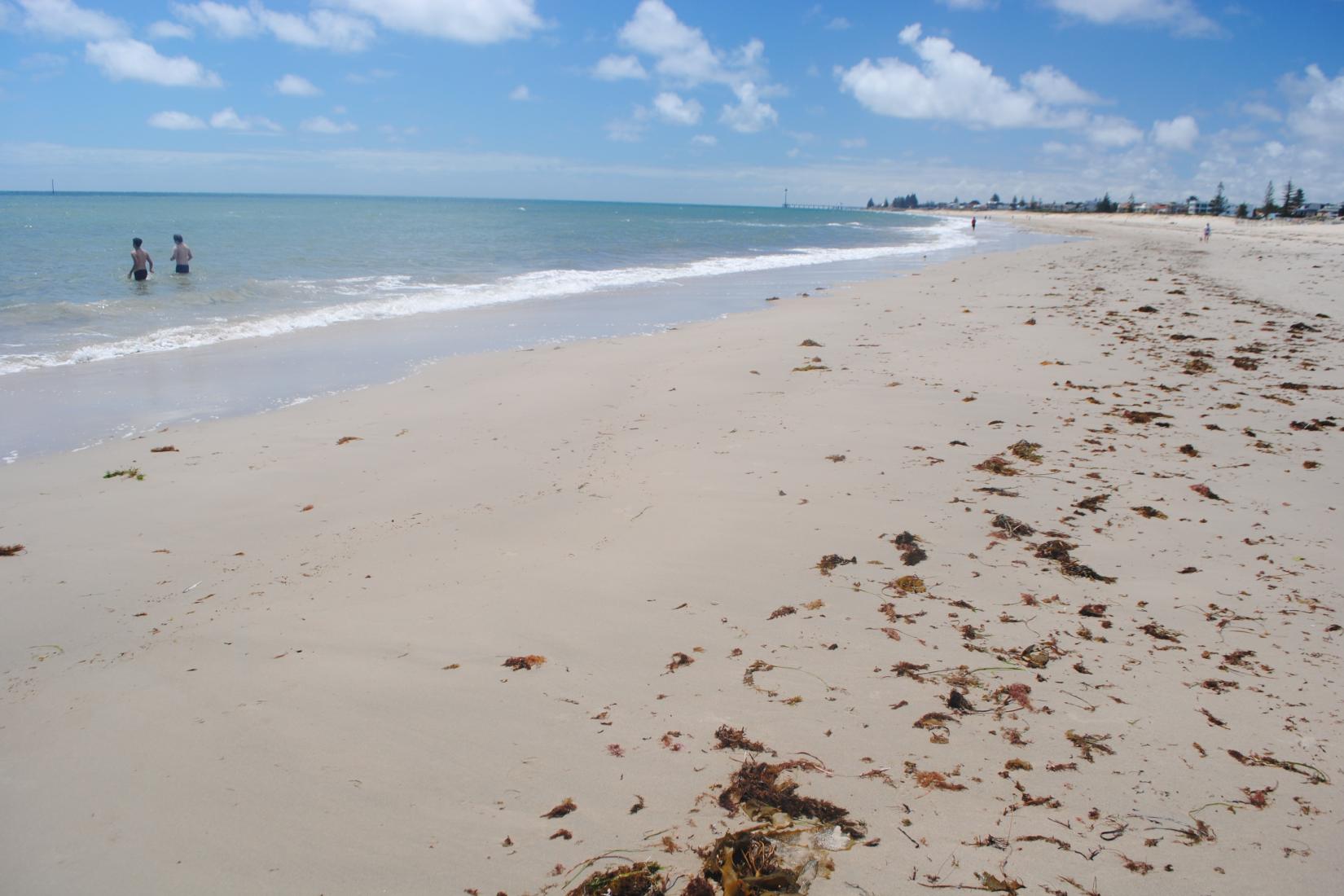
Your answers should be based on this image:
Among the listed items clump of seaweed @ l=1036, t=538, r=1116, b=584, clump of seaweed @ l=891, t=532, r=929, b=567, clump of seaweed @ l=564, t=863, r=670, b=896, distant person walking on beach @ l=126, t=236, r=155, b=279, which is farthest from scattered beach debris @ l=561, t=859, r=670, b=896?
distant person walking on beach @ l=126, t=236, r=155, b=279

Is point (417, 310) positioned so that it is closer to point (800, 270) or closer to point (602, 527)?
point (602, 527)

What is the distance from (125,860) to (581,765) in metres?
1.39

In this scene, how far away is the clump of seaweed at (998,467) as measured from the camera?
204 inches

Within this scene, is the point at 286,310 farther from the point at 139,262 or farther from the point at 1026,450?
the point at 1026,450

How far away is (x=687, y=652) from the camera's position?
3211mm

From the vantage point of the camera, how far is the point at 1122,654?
3.12 metres

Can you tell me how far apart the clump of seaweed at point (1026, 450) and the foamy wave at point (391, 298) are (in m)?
10.6

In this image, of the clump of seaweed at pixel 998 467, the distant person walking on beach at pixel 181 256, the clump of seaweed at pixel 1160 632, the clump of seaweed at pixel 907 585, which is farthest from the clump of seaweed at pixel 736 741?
the distant person walking on beach at pixel 181 256

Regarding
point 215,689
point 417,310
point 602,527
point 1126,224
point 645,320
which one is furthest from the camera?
point 1126,224

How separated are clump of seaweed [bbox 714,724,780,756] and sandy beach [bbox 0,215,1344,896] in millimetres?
16

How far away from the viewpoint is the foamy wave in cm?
1015

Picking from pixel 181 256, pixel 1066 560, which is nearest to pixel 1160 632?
pixel 1066 560

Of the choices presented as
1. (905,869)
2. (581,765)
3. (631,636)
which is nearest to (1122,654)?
(905,869)

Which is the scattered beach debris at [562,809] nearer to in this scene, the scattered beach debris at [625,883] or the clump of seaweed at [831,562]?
the scattered beach debris at [625,883]
